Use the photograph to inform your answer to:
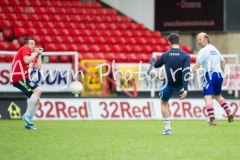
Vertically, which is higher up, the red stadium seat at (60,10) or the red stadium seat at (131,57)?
the red stadium seat at (60,10)

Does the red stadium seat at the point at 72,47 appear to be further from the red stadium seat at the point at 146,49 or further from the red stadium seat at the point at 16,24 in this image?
Result: the red stadium seat at the point at 146,49

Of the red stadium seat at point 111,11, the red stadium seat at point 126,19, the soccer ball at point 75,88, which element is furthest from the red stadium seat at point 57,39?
the soccer ball at point 75,88

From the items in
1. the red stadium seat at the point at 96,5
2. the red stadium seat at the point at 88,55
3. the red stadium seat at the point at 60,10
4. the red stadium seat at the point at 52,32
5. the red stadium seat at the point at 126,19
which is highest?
the red stadium seat at the point at 96,5

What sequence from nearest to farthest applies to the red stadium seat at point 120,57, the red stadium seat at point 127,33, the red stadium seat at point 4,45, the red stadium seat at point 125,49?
the red stadium seat at point 4,45 → the red stadium seat at point 120,57 → the red stadium seat at point 125,49 → the red stadium seat at point 127,33

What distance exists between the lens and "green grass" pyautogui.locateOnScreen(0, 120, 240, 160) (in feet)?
28.9

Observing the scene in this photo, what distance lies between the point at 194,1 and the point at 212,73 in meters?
10.9

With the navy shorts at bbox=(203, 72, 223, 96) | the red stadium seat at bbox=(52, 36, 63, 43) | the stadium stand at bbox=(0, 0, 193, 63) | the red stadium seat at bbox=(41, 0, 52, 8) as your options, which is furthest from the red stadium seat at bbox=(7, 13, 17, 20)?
the navy shorts at bbox=(203, 72, 223, 96)

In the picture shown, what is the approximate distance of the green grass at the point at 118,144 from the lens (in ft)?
28.9

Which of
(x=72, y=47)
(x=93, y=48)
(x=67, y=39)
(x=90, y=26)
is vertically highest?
(x=90, y=26)

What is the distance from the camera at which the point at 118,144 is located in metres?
10.4

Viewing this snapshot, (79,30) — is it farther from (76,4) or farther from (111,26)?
(76,4)

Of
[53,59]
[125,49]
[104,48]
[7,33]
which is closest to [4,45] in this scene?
[7,33]

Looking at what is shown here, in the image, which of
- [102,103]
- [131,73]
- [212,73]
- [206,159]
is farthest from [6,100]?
[206,159]

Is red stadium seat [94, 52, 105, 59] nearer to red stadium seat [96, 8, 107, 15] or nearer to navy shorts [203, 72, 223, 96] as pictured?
red stadium seat [96, 8, 107, 15]
